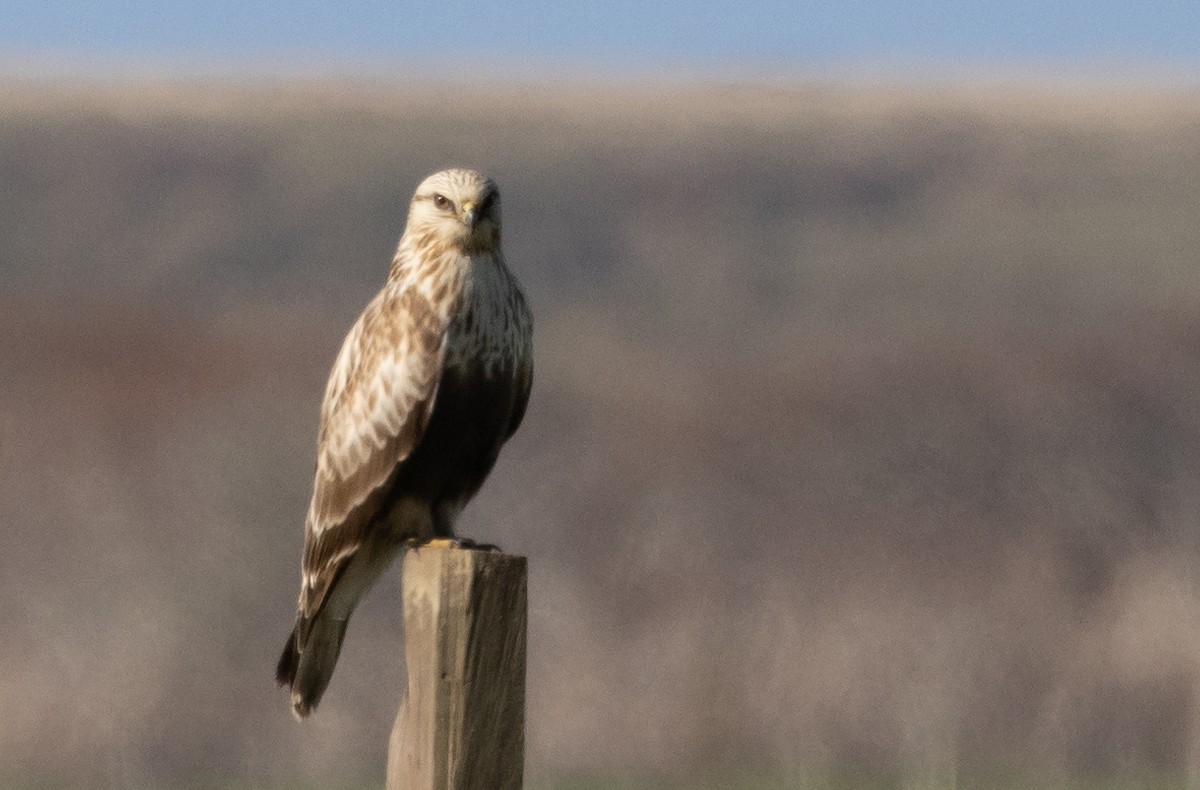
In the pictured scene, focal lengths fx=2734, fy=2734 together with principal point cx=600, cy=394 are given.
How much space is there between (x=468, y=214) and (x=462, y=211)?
1.2 inches

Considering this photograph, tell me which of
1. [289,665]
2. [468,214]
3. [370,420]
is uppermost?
[468,214]

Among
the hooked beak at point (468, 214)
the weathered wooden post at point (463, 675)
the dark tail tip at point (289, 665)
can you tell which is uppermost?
the hooked beak at point (468, 214)

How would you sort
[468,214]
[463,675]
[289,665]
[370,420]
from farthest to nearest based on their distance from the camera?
[370,420] < [468,214] < [289,665] < [463,675]

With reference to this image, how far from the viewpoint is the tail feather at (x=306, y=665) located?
7062 millimetres

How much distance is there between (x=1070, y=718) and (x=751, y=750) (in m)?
1.70

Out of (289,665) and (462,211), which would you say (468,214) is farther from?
(289,665)

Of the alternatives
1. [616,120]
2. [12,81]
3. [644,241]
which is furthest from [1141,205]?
[12,81]

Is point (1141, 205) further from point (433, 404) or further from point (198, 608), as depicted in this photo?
point (433, 404)

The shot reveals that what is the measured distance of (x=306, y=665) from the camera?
7125 millimetres

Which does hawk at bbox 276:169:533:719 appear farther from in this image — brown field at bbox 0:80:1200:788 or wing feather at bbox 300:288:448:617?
brown field at bbox 0:80:1200:788

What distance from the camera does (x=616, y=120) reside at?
50.6 metres

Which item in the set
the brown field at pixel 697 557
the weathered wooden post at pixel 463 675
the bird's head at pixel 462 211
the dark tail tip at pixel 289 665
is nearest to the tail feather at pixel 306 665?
the dark tail tip at pixel 289 665

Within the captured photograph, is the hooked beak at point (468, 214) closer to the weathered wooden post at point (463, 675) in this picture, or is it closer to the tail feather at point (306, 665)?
the tail feather at point (306, 665)

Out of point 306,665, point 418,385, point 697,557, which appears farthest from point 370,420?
point 697,557
